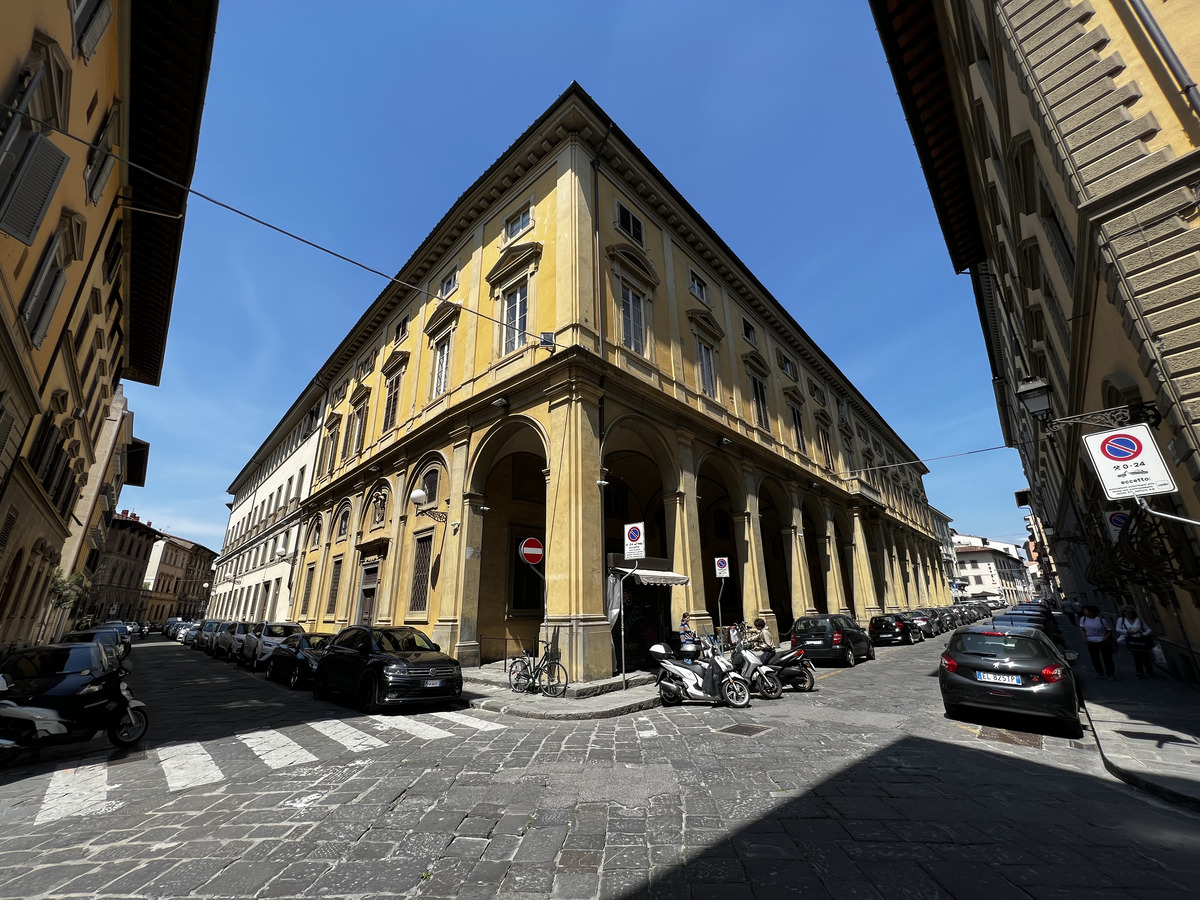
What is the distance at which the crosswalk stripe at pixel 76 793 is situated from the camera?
14.0 ft

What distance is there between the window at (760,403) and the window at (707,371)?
11.0 ft

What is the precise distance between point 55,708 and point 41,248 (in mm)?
7623

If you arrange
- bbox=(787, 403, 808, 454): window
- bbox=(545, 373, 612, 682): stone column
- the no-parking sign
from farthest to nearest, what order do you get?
bbox=(787, 403, 808, 454): window, bbox=(545, 373, 612, 682): stone column, the no-parking sign

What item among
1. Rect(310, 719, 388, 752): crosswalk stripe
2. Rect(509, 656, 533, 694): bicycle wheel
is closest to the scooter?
Rect(310, 719, 388, 752): crosswalk stripe

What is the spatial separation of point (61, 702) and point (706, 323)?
56.1 ft

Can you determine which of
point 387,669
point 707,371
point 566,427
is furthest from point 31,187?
point 707,371

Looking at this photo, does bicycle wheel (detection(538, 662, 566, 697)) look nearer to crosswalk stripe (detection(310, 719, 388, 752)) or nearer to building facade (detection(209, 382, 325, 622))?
crosswalk stripe (detection(310, 719, 388, 752))

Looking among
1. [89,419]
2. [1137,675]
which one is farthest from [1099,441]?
[89,419]

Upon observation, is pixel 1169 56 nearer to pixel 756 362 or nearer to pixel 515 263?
pixel 515 263

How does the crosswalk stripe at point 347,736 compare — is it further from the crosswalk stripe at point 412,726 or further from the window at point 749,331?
the window at point 749,331

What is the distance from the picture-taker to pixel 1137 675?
34.6ft

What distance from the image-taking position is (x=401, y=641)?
9.41 meters

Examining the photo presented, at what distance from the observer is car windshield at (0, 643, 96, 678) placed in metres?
6.70

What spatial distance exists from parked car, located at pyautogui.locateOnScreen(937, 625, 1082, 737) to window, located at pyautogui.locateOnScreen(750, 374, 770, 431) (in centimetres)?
1306
